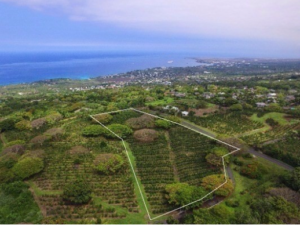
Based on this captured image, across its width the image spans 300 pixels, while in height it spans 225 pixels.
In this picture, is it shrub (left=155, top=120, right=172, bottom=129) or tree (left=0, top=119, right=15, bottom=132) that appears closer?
shrub (left=155, top=120, right=172, bottom=129)

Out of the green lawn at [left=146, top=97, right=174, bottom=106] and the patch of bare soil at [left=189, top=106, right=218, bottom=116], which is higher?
the patch of bare soil at [left=189, top=106, right=218, bottom=116]

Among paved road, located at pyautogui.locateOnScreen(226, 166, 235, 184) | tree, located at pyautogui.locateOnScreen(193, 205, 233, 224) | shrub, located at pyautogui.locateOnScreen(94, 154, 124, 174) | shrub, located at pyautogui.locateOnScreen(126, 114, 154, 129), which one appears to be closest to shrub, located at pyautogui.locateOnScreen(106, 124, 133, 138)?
shrub, located at pyautogui.locateOnScreen(126, 114, 154, 129)

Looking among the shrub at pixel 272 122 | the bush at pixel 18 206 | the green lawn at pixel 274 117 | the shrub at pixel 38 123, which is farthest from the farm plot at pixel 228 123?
the bush at pixel 18 206

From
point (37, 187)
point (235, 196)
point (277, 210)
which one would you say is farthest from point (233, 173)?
point (37, 187)

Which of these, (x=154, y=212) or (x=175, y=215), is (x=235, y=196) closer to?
(x=175, y=215)

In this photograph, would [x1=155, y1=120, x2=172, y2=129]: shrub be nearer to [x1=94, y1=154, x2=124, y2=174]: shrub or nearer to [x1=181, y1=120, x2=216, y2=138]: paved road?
[x1=181, y1=120, x2=216, y2=138]: paved road

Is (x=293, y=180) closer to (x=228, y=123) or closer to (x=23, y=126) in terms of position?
(x=228, y=123)

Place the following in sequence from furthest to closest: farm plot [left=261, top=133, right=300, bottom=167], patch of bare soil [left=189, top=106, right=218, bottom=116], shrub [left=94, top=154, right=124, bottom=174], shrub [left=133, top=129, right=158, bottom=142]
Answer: patch of bare soil [left=189, top=106, right=218, bottom=116] → shrub [left=133, top=129, right=158, bottom=142] → farm plot [left=261, top=133, right=300, bottom=167] → shrub [left=94, top=154, right=124, bottom=174]
